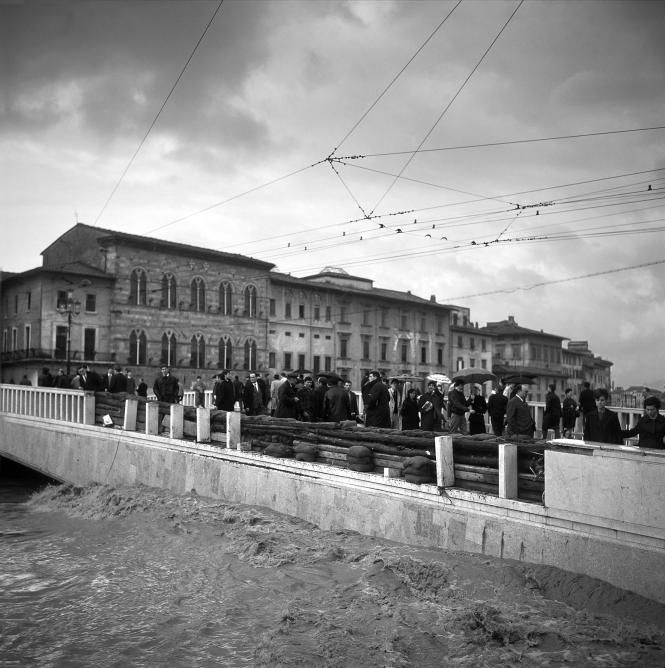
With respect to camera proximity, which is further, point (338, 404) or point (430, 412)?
point (338, 404)

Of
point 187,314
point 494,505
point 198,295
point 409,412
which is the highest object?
point 198,295

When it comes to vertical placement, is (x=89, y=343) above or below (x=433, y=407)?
above

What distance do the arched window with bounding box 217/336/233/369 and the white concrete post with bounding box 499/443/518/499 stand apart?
44632mm

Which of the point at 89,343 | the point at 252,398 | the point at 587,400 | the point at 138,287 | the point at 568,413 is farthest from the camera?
the point at 138,287

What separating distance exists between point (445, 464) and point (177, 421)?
7571 millimetres

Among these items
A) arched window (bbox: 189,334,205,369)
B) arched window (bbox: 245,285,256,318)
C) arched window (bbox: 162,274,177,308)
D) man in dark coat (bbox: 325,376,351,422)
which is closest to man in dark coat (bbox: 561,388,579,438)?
man in dark coat (bbox: 325,376,351,422)

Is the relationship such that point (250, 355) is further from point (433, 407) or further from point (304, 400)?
point (433, 407)

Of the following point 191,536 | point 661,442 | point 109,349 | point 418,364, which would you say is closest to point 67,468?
point 191,536

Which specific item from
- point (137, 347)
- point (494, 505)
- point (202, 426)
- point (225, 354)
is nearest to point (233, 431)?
point (202, 426)

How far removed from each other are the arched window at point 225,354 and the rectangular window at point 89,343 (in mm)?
9297

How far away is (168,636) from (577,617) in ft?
13.5

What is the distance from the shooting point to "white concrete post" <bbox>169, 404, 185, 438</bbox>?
14.6 meters

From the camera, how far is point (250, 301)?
176 ft

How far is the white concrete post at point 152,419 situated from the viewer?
1554cm
